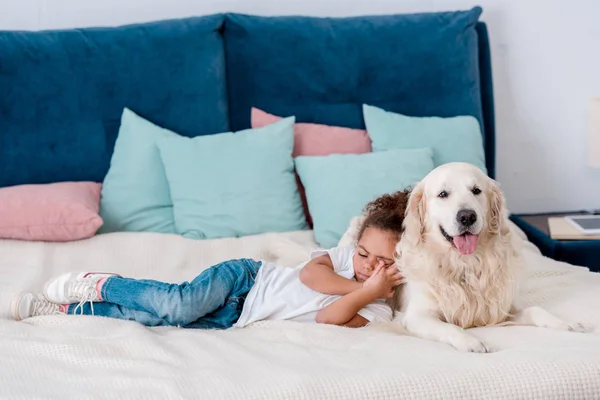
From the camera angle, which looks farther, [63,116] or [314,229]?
[63,116]

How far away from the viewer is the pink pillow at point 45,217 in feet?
9.04

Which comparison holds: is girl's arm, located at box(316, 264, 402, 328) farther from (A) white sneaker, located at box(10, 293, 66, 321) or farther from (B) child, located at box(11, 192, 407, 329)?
(A) white sneaker, located at box(10, 293, 66, 321)

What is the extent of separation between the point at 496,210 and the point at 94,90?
1.79 meters

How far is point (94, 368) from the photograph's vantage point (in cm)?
176

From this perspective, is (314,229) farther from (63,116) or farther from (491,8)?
(491,8)

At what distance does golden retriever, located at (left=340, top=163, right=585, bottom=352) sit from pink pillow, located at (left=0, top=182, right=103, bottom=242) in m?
1.22

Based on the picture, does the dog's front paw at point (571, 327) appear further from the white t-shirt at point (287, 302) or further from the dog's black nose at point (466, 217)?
the white t-shirt at point (287, 302)

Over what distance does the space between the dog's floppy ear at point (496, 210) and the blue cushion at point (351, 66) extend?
4.25 ft

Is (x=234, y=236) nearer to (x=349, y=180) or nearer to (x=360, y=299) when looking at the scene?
(x=349, y=180)

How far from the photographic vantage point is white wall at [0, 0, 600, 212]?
11.7 ft

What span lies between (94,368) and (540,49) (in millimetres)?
2662

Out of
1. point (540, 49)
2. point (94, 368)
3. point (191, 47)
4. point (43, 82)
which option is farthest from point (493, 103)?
point (94, 368)

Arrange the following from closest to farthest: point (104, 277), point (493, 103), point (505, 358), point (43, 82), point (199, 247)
Result: point (505, 358), point (104, 277), point (199, 247), point (43, 82), point (493, 103)

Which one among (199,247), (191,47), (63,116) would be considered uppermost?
(191,47)
